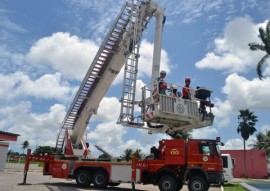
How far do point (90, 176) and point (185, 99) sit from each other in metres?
7.51

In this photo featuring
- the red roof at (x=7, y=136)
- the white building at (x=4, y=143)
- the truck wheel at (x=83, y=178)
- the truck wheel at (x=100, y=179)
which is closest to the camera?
the truck wheel at (x=100, y=179)

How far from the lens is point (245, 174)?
4450cm

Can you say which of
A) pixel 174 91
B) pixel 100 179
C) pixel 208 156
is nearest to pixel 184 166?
pixel 208 156

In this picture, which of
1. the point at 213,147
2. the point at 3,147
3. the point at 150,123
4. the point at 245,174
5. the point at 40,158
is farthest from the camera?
the point at 245,174

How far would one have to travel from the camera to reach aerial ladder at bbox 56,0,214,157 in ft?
39.5

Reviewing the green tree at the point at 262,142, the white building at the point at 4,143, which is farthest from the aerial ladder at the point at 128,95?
the green tree at the point at 262,142

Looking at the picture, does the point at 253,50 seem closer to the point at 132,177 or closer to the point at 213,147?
the point at 213,147

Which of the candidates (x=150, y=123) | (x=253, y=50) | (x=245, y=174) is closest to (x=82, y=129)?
(x=150, y=123)

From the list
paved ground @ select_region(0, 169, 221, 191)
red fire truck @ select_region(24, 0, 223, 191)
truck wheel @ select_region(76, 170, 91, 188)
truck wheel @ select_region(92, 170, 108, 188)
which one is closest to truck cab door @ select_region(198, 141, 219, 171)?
red fire truck @ select_region(24, 0, 223, 191)

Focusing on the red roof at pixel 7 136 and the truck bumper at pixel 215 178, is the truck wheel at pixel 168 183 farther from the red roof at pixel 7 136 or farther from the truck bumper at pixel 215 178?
the red roof at pixel 7 136

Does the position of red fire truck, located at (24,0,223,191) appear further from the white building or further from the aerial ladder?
the white building

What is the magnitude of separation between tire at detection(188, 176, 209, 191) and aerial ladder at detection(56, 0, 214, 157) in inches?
104

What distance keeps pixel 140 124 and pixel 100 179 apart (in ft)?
16.4

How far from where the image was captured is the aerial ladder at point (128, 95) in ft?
39.5
